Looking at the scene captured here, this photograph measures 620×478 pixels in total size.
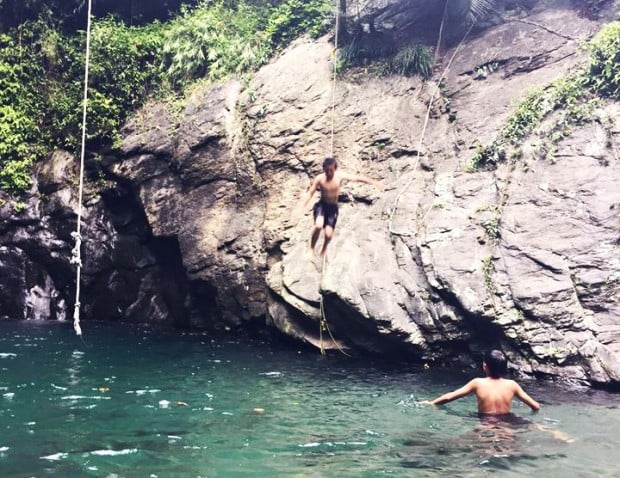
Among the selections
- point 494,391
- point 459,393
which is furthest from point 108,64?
point 494,391

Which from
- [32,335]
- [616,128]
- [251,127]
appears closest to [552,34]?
[616,128]

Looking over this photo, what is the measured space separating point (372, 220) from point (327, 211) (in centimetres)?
202

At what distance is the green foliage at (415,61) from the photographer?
14555mm

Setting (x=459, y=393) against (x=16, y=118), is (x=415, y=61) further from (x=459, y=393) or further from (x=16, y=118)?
(x=16, y=118)

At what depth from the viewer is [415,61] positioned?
14.6 m

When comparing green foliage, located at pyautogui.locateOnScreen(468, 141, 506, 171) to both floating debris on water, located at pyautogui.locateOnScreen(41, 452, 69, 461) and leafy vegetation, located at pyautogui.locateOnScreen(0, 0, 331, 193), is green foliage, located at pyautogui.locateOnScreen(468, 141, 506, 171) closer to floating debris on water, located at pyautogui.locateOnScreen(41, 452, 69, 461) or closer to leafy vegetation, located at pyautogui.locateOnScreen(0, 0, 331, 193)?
leafy vegetation, located at pyautogui.locateOnScreen(0, 0, 331, 193)

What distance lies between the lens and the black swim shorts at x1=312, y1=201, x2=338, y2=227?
1075 centimetres

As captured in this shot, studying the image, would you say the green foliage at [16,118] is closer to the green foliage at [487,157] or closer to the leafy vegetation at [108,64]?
the leafy vegetation at [108,64]

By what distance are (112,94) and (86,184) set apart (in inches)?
96.6

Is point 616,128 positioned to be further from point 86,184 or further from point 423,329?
point 86,184

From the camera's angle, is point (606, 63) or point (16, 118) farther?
point (16, 118)

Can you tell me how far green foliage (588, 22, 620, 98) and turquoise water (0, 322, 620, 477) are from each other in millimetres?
5747

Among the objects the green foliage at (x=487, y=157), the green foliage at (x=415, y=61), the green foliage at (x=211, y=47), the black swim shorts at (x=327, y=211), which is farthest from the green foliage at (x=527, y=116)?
the green foliage at (x=211, y=47)

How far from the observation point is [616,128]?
1145 cm
